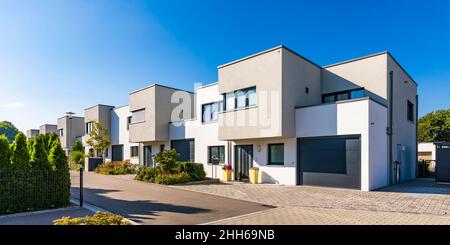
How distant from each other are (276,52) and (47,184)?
1131 cm

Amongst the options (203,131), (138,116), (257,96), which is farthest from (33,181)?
(138,116)

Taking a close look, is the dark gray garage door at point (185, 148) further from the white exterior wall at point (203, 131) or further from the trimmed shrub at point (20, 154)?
the trimmed shrub at point (20, 154)

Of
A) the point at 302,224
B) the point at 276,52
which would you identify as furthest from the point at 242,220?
the point at 276,52

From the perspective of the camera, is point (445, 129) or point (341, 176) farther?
point (445, 129)

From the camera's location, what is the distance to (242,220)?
747 centimetres

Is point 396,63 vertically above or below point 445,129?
above

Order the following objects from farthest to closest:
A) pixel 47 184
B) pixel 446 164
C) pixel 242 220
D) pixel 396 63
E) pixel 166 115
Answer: pixel 166 115, pixel 396 63, pixel 446 164, pixel 47 184, pixel 242 220

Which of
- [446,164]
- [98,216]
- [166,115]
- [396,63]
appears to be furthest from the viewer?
[166,115]

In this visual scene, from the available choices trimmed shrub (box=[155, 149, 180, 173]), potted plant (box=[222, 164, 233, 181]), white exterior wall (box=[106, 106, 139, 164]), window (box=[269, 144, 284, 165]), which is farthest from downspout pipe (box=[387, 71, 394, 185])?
white exterior wall (box=[106, 106, 139, 164])

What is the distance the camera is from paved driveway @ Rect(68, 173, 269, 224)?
773 cm

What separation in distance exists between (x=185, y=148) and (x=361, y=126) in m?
12.8

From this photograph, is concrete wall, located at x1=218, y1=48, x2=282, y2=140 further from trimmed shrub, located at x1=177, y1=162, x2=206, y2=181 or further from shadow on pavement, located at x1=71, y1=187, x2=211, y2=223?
shadow on pavement, located at x1=71, y1=187, x2=211, y2=223

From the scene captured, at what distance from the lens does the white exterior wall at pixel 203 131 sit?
18.9 m

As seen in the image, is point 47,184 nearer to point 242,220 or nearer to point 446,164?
point 242,220
